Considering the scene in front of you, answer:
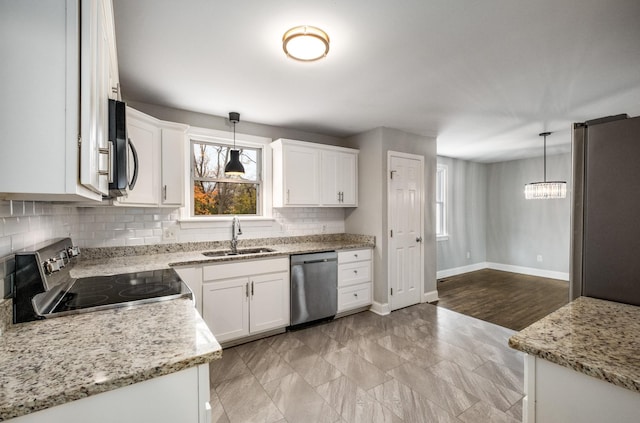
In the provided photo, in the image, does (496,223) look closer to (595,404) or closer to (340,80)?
(340,80)

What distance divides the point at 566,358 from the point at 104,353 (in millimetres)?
1394

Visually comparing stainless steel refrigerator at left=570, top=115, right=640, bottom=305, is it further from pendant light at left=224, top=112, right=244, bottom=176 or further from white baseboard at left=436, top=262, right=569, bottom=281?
white baseboard at left=436, top=262, right=569, bottom=281

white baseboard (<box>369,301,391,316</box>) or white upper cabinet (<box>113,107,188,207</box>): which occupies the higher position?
white upper cabinet (<box>113,107,188,207</box>)

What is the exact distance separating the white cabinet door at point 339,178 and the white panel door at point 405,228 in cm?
50

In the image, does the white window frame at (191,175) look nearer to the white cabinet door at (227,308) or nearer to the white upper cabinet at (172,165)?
the white upper cabinet at (172,165)

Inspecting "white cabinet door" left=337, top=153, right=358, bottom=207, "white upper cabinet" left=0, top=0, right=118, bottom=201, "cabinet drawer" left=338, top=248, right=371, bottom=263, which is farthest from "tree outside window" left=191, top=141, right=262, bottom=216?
"white upper cabinet" left=0, top=0, right=118, bottom=201

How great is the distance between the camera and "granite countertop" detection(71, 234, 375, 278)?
222 cm

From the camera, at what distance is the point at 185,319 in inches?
46.4

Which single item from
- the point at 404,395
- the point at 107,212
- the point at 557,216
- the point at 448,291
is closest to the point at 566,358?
the point at 404,395

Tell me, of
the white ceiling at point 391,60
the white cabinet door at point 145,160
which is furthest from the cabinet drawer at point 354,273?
the white cabinet door at point 145,160

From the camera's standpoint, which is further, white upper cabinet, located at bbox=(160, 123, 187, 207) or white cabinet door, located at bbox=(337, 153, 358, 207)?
white cabinet door, located at bbox=(337, 153, 358, 207)

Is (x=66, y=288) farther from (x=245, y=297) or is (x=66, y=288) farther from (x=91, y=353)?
(x=245, y=297)

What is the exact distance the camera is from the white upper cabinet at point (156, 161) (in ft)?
8.04

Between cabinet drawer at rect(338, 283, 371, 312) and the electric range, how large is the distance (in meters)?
2.11
